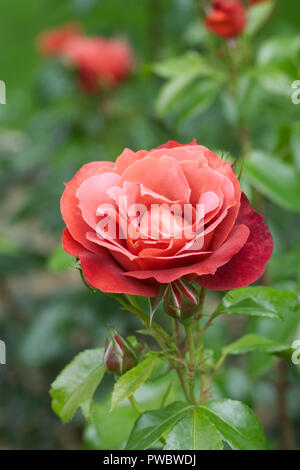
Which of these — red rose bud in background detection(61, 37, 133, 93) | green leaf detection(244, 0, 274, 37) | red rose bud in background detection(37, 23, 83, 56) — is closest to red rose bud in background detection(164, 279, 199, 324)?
green leaf detection(244, 0, 274, 37)

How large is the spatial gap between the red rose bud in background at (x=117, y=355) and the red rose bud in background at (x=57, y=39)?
56.0 inches

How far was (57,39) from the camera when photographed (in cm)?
178

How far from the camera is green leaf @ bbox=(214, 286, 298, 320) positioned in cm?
57

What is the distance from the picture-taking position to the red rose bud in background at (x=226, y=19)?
0.81 meters

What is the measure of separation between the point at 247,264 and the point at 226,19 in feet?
1.59

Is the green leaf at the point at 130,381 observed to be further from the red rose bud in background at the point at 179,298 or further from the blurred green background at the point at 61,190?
the blurred green background at the point at 61,190

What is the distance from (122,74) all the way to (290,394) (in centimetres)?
97

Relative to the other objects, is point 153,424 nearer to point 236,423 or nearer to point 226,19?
point 236,423

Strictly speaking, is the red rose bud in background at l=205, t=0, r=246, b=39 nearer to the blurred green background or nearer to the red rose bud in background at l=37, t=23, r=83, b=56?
the blurred green background

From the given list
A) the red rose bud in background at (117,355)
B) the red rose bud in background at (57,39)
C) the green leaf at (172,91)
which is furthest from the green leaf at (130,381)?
the red rose bud in background at (57,39)

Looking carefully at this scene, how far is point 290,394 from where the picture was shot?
1.39m

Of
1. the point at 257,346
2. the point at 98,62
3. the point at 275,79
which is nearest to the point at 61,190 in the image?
the point at 98,62

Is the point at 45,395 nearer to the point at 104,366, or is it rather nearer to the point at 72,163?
the point at 72,163
